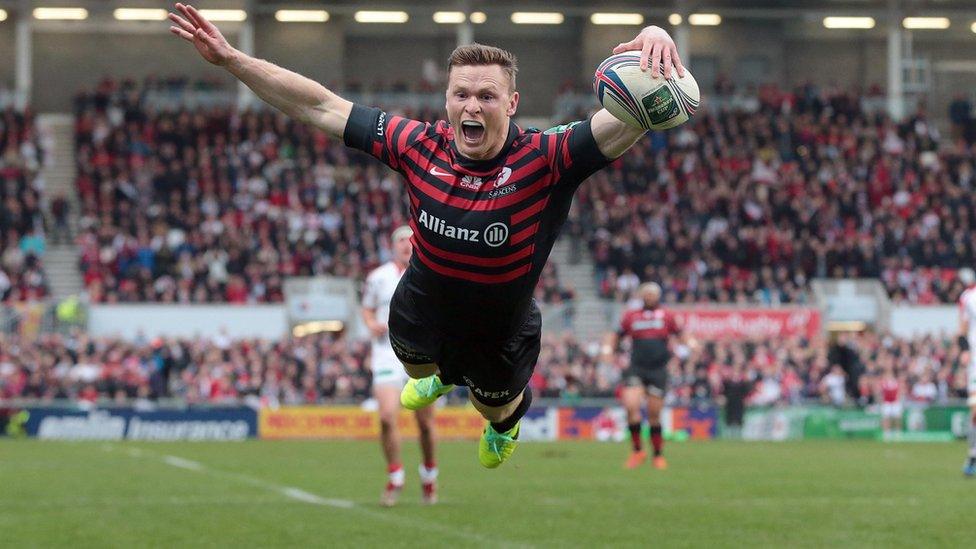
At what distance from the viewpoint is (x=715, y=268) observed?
37.0m

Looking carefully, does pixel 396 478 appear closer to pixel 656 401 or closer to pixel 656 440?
pixel 656 440

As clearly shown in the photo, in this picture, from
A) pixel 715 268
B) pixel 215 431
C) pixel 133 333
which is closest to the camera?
pixel 215 431

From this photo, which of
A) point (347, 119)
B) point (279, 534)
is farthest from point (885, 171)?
point (347, 119)

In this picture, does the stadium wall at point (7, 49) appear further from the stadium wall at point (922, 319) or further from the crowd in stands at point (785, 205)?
the stadium wall at point (922, 319)

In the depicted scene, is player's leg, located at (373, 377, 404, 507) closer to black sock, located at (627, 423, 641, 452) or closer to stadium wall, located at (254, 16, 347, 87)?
black sock, located at (627, 423, 641, 452)

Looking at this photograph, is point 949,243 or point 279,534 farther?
point 949,243

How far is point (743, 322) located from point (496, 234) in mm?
28453

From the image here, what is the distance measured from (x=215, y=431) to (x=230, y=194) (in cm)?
1064

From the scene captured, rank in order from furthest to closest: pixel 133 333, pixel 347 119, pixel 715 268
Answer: pixel 715 268 < pixel 133 333 < pixel 347 119

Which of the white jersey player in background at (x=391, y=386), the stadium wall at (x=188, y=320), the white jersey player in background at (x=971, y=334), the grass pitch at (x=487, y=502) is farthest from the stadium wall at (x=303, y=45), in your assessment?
the white jersey player in background at (x=391, y=386)

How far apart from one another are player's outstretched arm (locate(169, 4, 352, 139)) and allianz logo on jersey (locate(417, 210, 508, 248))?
2.13ft

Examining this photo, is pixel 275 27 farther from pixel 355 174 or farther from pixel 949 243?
pixel 949 243

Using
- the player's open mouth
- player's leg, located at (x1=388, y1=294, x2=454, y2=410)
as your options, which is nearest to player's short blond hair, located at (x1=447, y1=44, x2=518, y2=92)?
the player's open mouth

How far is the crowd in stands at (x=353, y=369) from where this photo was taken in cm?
2922
